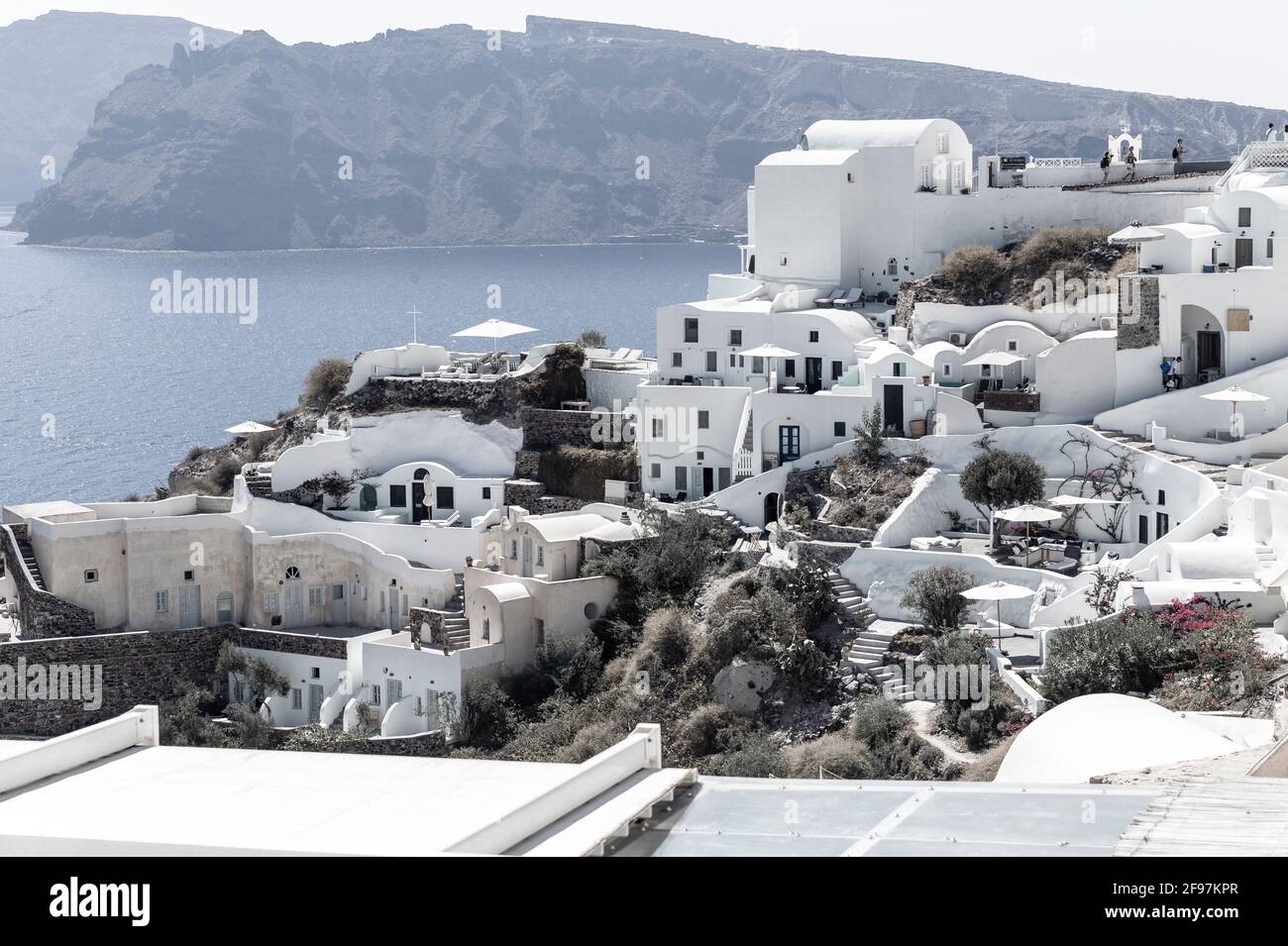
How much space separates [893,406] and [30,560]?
2091cm

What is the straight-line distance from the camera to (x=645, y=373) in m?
48.8

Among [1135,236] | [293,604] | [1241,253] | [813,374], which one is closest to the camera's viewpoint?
[1241,253]

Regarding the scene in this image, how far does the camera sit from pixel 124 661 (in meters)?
44.2

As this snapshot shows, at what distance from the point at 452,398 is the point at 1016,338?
49.1ft

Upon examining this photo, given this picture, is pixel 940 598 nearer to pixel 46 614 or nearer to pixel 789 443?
pixel 789 443

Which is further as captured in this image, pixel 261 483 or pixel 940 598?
pixel 261 483

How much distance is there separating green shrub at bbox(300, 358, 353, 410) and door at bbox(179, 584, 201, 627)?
7.94 meters

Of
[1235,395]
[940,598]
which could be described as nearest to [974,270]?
[1235,395]

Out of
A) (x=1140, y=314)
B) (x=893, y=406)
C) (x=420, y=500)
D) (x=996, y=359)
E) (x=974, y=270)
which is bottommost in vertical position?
(x=420, y=500)

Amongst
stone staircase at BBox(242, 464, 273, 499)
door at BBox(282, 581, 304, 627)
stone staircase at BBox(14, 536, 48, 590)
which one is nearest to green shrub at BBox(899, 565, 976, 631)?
door at BBox(282, 581, 304, 627)

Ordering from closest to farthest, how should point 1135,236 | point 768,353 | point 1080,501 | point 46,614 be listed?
point 1080,501
point 1135,236
point 768,353
point 46,614

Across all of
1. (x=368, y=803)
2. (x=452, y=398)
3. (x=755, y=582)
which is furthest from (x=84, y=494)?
(x=368, y=803)

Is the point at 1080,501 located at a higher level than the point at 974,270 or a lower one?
lower

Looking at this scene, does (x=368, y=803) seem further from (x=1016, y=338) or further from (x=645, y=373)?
(x=645, y=373)
